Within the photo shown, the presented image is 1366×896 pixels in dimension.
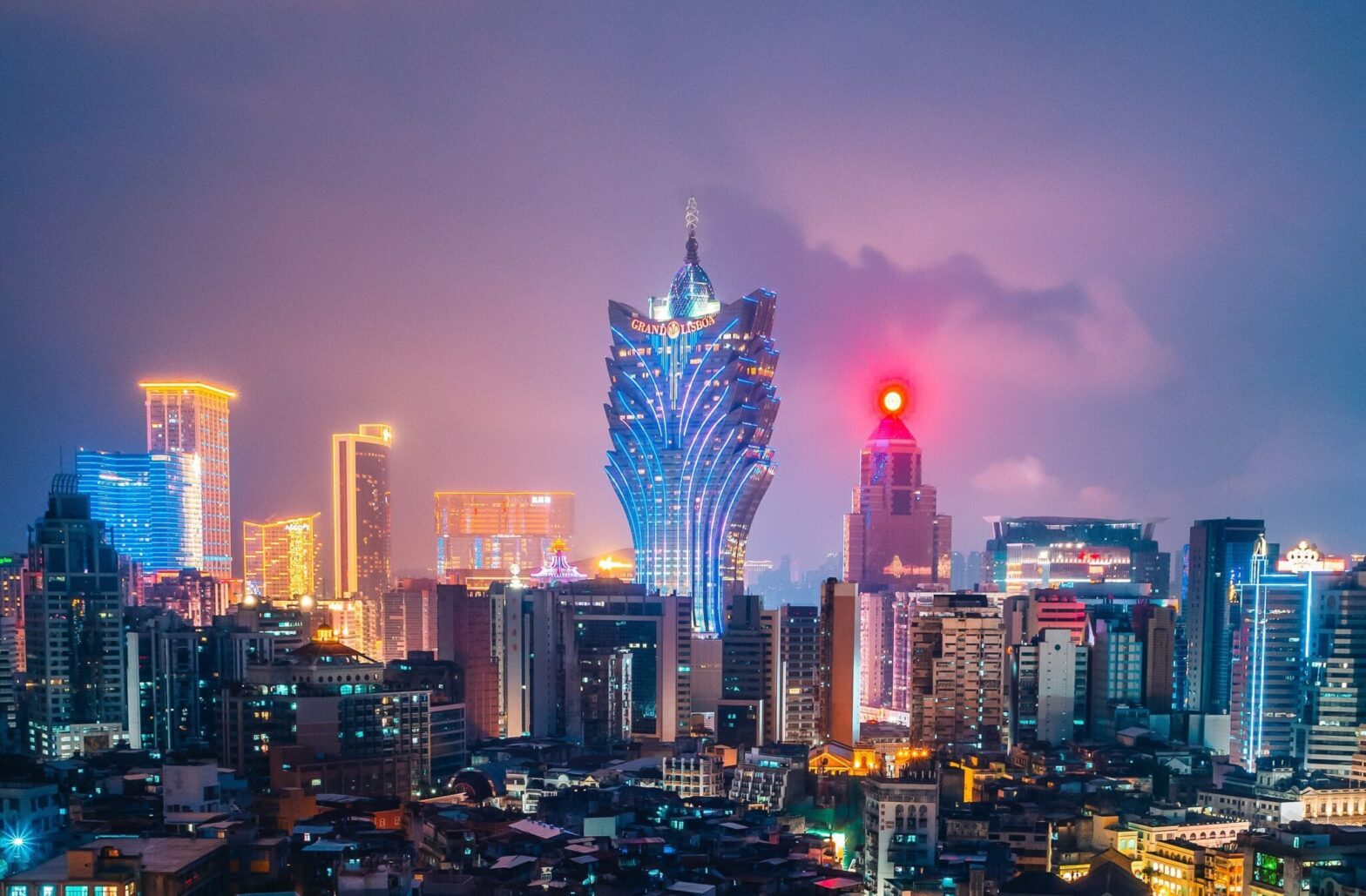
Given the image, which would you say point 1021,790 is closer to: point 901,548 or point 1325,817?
point 1325,817

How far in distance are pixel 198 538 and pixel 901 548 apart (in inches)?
1179

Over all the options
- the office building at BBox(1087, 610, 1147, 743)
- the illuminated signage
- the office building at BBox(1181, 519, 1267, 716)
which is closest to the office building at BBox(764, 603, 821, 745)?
the office building at BBox(1087, 610, 1147, 743)

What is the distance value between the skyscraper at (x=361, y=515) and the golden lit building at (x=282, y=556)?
113 centimetres

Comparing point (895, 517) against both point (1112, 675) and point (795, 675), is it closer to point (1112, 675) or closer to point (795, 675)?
point (795, 675)

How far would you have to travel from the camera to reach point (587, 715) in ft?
113

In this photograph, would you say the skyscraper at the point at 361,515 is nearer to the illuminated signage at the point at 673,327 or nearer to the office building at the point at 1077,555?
the illuminated signage at the point at 673,327

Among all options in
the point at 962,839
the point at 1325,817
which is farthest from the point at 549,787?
the point at 1325,817

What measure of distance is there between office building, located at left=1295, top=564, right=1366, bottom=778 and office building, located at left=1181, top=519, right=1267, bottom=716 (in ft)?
14.4

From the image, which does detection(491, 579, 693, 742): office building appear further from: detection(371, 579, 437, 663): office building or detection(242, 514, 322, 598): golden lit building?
detection(242, 514, 322, 598): golden lit building

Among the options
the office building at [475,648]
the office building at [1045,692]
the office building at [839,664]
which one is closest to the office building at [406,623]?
the office building at [475,648]

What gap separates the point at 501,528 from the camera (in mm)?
58188

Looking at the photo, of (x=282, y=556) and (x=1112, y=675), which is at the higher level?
(x=282, y=556)

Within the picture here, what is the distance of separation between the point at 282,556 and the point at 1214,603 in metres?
35.5

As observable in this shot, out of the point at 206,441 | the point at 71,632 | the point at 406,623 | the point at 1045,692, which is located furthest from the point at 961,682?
the point at 206,441
